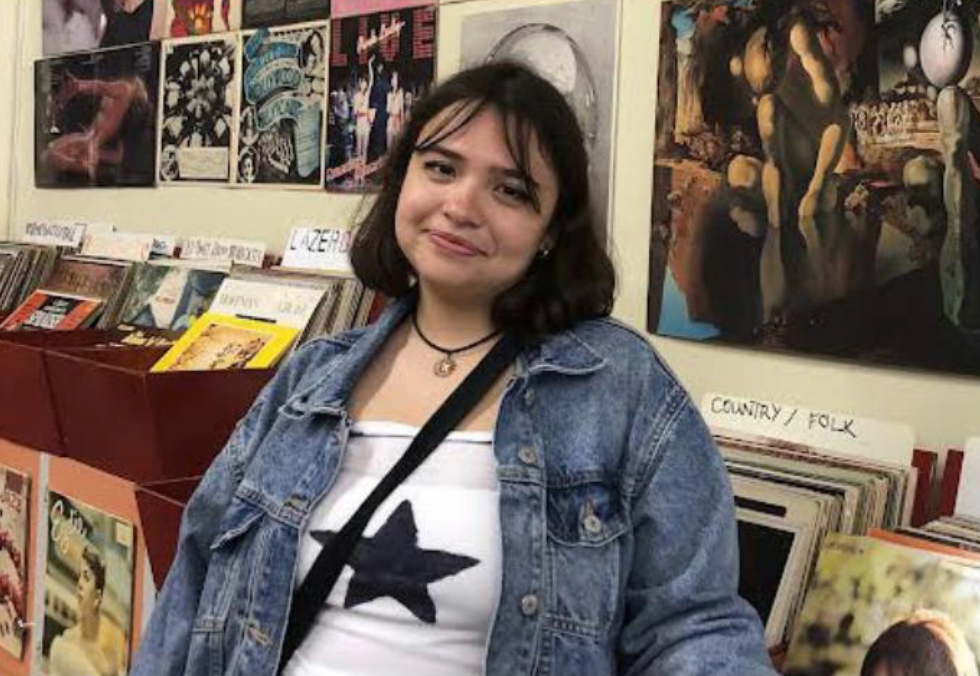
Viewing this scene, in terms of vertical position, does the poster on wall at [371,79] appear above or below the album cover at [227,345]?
above

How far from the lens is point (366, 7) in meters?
1.98

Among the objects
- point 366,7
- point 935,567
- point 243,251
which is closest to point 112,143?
point 243,251

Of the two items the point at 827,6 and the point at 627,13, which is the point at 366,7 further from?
the point at 827,6

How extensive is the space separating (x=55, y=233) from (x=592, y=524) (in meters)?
1.98

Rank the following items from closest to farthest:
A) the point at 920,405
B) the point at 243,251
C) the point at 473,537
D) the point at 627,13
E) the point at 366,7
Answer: the point at 473,537 → the point at 920,405 → the point at 627,13 → the point at 366,7 → the point at 243,251

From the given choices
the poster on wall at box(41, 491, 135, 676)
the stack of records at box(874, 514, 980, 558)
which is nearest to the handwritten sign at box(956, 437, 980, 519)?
the stack of records at box(874, 514, 980, 558)

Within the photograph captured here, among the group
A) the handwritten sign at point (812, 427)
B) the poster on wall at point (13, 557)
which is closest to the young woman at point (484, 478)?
the handwritten sign at point (812, 427)

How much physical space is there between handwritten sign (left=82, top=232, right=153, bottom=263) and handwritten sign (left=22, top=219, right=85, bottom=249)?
4cm

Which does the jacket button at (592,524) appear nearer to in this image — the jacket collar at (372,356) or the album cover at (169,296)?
the jacket collar at (372,356)

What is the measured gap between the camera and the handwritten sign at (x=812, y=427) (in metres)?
1.30

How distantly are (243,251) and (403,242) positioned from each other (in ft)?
3.71

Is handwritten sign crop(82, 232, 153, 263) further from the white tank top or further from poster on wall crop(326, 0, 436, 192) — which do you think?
the white tank top

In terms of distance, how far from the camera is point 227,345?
1.81 meters

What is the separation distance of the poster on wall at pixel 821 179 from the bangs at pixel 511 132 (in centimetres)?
48
